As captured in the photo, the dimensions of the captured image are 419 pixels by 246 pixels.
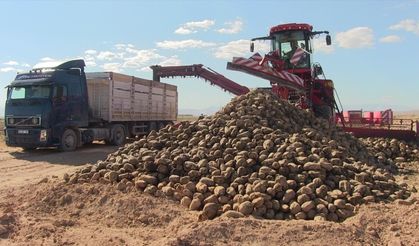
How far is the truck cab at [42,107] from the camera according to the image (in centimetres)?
1462

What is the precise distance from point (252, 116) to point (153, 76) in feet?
39.5

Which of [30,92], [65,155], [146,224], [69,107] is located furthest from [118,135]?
[146,224]

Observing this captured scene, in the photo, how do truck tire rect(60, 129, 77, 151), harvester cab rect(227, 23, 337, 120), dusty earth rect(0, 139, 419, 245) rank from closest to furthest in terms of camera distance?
dusty earth rect(0, 139, 419, 245) → harvester cab rect(227, 23, 337, 120) → truck tire rect(60, 129, 77, 151)

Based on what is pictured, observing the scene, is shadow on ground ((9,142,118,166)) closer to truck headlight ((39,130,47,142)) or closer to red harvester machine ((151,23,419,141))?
truck headlight ((39,130,47,142))

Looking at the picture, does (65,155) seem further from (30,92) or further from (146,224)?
(146,224)

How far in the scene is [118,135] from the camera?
1808 cm

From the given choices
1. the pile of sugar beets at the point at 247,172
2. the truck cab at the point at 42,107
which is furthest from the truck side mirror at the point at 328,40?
the truck cab at the point at 42,107

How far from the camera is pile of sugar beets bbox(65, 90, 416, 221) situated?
6445 millimetres

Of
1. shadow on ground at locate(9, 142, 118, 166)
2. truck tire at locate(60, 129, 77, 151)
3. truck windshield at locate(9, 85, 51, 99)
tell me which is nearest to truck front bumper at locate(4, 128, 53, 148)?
shadow on ground at locate(9, 142, 118, 166)

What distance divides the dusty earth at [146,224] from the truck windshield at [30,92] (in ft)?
23.3

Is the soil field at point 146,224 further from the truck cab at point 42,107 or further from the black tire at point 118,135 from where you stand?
the black tire at point 118,135

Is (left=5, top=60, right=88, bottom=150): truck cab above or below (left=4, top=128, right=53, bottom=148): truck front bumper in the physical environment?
above

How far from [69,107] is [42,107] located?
3.13ft

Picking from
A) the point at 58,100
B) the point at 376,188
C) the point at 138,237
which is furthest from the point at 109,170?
the point at 58,100
